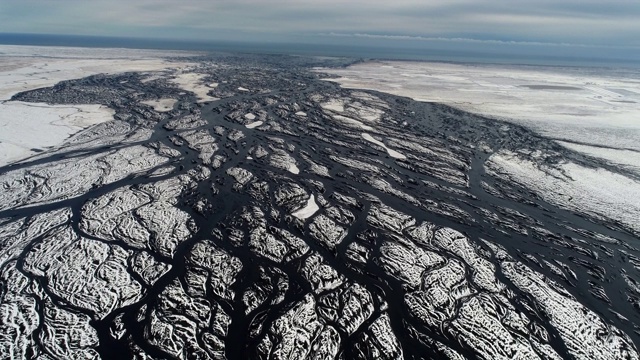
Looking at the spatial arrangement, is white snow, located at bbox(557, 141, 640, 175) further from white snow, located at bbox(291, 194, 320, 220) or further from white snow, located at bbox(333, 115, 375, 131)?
white snow, located at bbox(291, 194, 320, 220)

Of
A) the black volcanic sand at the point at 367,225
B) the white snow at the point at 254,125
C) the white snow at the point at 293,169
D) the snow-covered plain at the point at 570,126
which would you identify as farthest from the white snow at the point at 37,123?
the snow-covered plain at the point at 570,126

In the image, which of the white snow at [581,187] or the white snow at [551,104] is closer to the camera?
the white snow at [581,187]

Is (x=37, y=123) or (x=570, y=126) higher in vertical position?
(x=37, y=123)

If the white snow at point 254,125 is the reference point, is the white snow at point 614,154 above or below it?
below

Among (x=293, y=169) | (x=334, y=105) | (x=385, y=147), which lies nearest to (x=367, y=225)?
(x=293, y=169)

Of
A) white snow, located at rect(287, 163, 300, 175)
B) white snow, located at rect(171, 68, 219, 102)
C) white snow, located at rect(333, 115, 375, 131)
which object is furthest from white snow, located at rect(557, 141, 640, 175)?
white snow, located at rect(171, 68, 219, 102)

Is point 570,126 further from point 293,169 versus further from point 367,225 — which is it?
point 367,225

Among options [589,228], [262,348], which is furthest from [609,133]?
[262,348]

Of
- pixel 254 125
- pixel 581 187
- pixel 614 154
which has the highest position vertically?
pixel 254 125

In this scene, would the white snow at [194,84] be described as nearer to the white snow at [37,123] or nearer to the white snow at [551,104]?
the white snow at [37,123]
